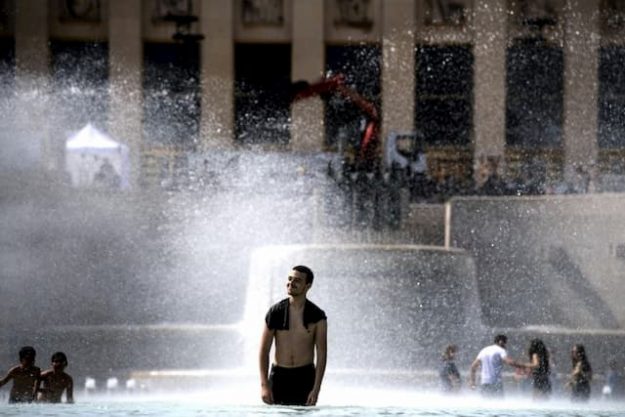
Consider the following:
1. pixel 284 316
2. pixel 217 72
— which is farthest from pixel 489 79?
→ pixel 284 316

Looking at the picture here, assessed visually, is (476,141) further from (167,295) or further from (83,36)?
(167,295)

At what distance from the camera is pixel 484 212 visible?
3506 cm

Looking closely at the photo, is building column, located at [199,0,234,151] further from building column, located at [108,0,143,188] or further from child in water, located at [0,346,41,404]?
child in water, located at [0,346,41,404]

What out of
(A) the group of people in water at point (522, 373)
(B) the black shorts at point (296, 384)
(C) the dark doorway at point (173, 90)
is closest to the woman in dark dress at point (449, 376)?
(A) the group of people in water at point (522, 373)

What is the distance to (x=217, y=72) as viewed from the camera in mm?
49250

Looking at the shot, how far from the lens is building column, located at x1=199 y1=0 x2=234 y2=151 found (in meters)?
48.3

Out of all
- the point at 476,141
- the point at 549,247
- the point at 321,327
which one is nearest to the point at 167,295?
A: the point at 549,247

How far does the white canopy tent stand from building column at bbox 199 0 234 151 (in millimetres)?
6356

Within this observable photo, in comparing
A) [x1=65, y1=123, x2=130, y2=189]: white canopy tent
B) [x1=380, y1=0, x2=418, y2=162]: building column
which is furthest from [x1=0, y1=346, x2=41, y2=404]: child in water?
[x1=380, y1=0, x2=418, y2=162]: building column

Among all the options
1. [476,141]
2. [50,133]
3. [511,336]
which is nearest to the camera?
[511,336]

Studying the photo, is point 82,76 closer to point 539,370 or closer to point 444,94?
point 444,94

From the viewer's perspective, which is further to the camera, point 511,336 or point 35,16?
point 35,16

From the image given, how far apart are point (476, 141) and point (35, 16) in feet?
36.9

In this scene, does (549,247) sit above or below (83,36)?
below
